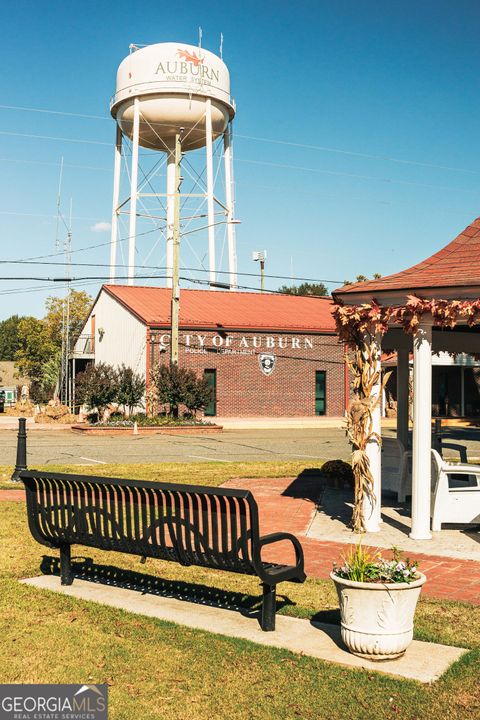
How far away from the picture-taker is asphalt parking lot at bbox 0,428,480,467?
2047 centimetres

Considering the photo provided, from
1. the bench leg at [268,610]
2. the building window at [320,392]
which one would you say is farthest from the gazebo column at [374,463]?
the building window at [320,392]

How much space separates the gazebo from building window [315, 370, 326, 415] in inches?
1266

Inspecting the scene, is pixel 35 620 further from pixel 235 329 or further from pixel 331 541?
pixel 235 329

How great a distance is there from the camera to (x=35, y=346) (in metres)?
72.4

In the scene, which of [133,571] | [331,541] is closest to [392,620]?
[133,571]

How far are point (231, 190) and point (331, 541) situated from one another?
36210mm

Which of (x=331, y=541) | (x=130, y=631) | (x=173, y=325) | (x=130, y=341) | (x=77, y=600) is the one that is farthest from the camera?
(x=130, y=341)

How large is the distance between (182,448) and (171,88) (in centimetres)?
2352

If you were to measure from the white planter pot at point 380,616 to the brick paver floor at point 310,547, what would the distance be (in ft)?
5.37

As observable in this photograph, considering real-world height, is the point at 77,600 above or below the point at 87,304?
below

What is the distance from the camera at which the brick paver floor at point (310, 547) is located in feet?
25.5

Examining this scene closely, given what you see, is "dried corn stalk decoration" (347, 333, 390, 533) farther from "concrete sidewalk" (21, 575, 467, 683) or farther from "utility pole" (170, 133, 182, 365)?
"utility pole" (170, 133, 182, 365)

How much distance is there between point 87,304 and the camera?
71.1 meters

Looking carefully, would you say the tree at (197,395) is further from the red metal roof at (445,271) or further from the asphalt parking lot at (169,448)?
the red metal roof at (445,271)
